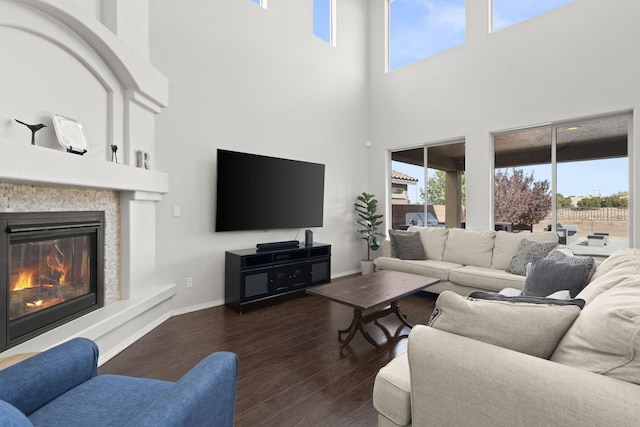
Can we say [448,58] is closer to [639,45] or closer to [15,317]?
[639,45]

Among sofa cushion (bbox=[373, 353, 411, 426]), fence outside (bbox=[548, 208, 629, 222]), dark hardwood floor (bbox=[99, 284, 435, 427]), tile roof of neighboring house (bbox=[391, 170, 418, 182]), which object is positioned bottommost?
dark hardwood floor (bbox=[99, 284, 435, 427])

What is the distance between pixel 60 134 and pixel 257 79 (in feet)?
8.73

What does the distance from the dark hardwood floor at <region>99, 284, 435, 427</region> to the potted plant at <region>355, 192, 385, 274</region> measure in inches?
70.6

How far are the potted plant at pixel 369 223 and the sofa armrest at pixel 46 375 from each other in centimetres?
440

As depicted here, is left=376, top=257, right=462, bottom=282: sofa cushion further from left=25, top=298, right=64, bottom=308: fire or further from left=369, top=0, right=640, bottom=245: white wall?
left=25, top=298, right=64, bottom=308: fire

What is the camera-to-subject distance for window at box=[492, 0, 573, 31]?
4.20 meters

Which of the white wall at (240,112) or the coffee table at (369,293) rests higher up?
the white wall at (240,112)

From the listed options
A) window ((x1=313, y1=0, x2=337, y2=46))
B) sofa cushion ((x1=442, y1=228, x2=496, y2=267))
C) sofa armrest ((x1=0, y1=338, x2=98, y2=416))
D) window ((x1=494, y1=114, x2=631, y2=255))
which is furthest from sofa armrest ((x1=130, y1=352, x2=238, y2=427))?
window ((x1=313, y1=0, x2=337, y2=46))

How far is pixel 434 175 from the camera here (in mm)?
5414

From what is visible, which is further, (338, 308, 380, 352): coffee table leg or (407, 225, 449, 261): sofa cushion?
(407, 225, 449, 261): sofa cushion

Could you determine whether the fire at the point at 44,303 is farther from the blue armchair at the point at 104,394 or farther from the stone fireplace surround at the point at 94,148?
the blue armchair at the point at 104,394

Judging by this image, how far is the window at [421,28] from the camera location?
5.08 meters

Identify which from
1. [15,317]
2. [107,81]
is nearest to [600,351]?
[15,317]

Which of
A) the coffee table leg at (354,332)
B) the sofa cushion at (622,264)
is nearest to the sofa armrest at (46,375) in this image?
the coffee table leg at (354,332)
